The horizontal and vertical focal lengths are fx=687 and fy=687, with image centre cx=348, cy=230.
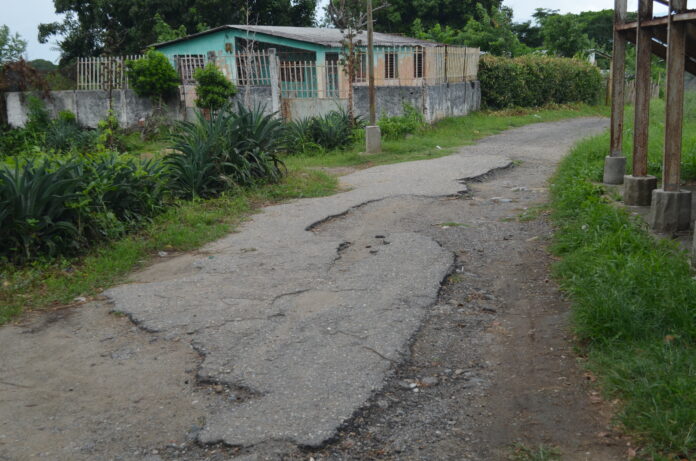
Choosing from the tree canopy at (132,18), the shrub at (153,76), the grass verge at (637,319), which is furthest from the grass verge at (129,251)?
the tree canopy at (132,18)

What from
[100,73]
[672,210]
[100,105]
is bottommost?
[672,210]

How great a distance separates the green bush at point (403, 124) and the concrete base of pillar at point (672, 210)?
942 centimetres

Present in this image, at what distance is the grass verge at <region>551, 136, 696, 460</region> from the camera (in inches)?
127

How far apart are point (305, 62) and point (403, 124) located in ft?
11.6

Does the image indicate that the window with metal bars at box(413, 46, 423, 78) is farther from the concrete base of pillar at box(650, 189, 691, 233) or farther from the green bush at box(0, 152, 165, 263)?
the concrete base of pillar at box(650, 189, 691, 233)

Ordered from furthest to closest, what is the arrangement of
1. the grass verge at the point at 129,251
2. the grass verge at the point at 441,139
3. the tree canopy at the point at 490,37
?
the tree canopy at the point at 490,37 < the grass verge at the point at 441,139 < the grass verge at the point at 129,251

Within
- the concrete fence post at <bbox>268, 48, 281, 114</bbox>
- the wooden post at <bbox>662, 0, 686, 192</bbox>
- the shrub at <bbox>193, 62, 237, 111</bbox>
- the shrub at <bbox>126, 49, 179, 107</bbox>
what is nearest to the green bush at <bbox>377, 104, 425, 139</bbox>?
the concrete fence post at <bbox>268, 48, 281, 114</bbox>

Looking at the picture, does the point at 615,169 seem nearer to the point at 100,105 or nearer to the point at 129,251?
the point at 129,251

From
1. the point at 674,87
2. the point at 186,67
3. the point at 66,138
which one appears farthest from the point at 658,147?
the point at 66,138

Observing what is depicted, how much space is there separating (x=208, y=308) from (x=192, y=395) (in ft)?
4.48

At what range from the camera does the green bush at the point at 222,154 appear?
909cm

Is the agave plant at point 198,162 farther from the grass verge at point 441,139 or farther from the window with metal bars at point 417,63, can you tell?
the window with metal bars at point 417,63

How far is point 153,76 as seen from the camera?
60.2 ft

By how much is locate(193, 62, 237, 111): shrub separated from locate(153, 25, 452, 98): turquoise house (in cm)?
59
